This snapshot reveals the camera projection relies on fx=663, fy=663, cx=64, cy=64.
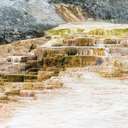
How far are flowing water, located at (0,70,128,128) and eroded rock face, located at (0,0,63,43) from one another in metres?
13.4

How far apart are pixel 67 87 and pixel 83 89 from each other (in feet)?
1.66

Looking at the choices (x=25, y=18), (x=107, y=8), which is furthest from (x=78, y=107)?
(x=107, y=8)

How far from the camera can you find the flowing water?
13.6 metres

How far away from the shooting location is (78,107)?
→ 15.9 meters

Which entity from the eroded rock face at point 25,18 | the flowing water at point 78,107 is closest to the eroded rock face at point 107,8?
the eroded rock face at point 25,18

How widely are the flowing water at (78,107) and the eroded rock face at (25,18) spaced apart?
44.0ft

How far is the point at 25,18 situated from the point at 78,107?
20.4 m

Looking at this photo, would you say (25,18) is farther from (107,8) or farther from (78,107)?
(78,107)

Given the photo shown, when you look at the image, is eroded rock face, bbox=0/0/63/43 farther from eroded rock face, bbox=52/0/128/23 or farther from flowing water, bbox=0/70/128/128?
flowing water, bbox=0/70/128/128

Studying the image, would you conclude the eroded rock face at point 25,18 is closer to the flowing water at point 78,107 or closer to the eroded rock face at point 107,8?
the eroded rock face at point 107,8

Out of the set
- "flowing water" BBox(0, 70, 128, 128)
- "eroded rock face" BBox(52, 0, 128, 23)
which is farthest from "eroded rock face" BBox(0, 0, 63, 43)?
"flowing water" BBox(0, 70, 128, 128)

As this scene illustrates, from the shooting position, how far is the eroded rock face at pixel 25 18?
34.4m

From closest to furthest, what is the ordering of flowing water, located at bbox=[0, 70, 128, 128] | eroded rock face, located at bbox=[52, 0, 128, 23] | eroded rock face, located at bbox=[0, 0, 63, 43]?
flowing water, located at bbox=[0, 70, 128, 128] < eroded rock face, located at bbox=[0, 0, 63, 43] < eroded rock face, located at bbox=[52, 0, 128, 23]

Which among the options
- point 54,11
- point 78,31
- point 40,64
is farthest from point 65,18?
point 40,64
